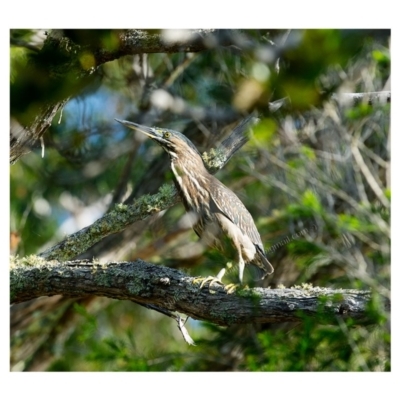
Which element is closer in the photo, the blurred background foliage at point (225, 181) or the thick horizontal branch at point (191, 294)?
the thick horizontal branch at point (191, 294)

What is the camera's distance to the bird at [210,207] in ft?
8.77

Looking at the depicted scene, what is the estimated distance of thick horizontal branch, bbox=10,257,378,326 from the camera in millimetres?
2297

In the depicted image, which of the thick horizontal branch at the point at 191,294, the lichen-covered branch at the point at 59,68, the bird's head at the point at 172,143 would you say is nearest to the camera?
the lichen-covered branch at the point at 59,68

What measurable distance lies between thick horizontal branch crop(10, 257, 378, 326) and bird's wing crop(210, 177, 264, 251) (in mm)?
376

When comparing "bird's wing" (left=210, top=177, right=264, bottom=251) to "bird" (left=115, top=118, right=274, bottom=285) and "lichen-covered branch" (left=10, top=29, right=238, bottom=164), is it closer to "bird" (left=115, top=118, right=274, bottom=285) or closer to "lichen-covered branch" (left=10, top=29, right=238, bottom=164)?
"bird" (left=115, top=118, right=274, bottom=285)

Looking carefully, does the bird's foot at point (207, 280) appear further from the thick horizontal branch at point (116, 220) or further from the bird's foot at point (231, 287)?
the thick horizontal branch at point (116, 220)

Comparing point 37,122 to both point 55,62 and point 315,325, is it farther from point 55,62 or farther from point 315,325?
point 315,325

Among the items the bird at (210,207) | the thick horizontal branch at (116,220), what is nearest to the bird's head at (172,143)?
the bird at (210,207)

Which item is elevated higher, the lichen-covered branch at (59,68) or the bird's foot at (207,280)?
the lichen-covered branch at (59,68)

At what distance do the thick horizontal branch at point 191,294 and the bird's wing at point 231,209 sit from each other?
376 mm
